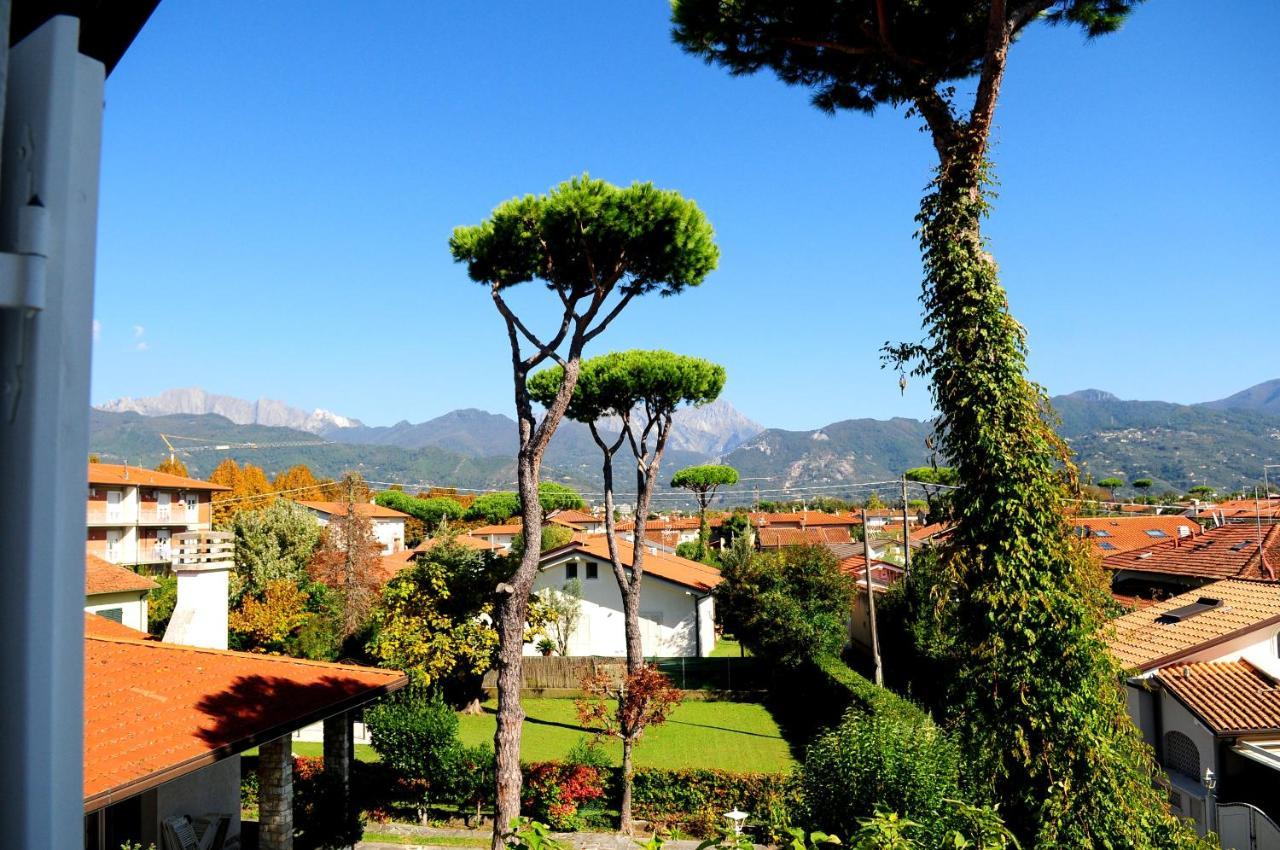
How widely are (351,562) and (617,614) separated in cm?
963

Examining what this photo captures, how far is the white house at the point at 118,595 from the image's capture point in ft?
72.5

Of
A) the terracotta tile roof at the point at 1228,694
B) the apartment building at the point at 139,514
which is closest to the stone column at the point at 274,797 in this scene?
the terracotta tile roof at the point at 1228,694

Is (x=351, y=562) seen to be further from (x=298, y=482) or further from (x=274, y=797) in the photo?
(x=298, y=482)

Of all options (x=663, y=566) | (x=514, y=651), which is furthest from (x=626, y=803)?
(x=663, y=566)

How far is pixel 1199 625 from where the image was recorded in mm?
15102

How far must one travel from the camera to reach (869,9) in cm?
833

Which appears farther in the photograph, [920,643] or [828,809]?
[920,643]

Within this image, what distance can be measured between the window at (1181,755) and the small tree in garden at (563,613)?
58.6 ft

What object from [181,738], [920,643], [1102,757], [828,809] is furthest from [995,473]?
[920,643]

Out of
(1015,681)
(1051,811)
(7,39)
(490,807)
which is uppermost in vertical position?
(7,39)

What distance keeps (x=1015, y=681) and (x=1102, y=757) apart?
874 mm

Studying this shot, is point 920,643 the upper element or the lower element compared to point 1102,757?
lower

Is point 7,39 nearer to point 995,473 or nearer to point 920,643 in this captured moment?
point 995,473

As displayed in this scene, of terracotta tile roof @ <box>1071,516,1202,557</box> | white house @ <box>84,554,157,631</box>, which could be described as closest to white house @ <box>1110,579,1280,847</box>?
white house @ <box>84,554,157,631</box>
